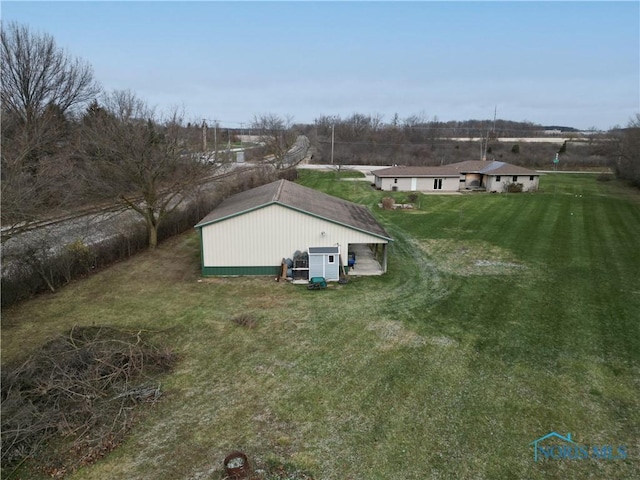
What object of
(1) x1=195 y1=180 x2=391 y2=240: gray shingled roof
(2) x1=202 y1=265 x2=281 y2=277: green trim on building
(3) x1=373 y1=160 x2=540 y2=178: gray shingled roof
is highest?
(3) x1=373 y1=160 x2=540 y2=178: gray shingled roof

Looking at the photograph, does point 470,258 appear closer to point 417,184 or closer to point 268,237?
point 268,237

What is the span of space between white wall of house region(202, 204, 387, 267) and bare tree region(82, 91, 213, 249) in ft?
18.2

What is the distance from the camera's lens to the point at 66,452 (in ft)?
25.5

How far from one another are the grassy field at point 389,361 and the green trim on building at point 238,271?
1.95 ft

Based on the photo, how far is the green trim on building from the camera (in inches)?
683

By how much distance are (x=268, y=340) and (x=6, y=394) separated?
6.05m

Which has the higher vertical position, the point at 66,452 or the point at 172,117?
the point at 172,117

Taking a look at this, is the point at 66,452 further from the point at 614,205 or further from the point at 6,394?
the point at 614,205

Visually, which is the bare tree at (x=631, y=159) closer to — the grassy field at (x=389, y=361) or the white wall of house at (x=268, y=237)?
the grassy field at (x=389, y=361)

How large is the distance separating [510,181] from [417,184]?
9.19 m

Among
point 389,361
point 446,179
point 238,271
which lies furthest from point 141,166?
point 446,179

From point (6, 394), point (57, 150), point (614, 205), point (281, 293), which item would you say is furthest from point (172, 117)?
point (614, 205)

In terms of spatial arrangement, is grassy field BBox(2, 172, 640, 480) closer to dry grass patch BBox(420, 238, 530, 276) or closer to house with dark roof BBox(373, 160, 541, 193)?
dry grass patch BBox(420, 238, 530, 276)

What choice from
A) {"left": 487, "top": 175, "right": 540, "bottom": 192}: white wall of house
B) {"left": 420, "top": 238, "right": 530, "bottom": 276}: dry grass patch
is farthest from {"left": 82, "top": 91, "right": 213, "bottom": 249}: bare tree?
{"left": 487, "top": 175, "right": 540, "bottom": 192}: white wall of house
